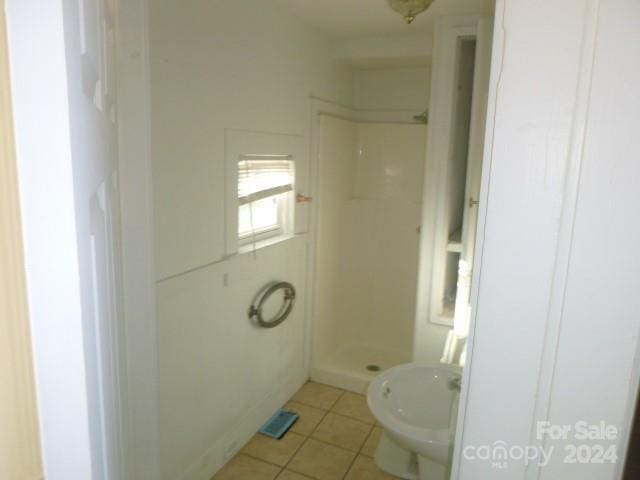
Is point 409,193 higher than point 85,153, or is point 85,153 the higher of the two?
point 85,153

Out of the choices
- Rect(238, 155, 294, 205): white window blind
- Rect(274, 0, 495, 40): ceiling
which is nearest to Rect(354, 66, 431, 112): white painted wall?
Rect(274, 0, 495, 40): ceiling

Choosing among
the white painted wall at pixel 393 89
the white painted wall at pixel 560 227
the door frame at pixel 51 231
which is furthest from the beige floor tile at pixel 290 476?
the white painted wall at pixel 393 89

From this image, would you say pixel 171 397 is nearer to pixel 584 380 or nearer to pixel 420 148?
pixel 584 380

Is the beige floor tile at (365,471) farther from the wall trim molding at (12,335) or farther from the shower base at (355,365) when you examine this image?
the wall trim molding at (12,335)

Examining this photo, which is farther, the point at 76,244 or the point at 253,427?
the point at 253,427

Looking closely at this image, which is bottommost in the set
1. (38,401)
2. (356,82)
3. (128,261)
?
(38,401)

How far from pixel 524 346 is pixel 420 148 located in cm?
276

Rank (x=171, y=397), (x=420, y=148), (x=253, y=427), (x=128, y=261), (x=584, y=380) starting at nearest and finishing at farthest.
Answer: (x=584, y=380) < (x=128, y=261) < (x=171, y=397) < (x=253, y=427) < (x=420, y=148)

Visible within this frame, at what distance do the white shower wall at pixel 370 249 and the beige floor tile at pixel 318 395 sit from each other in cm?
10

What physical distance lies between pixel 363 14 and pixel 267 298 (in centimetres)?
152

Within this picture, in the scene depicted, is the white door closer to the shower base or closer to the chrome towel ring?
the chrome towel ring

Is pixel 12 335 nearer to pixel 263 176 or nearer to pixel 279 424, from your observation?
pixel 263 176

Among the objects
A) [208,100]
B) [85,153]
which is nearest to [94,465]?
[85,153]

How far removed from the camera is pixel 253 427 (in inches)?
95.9
